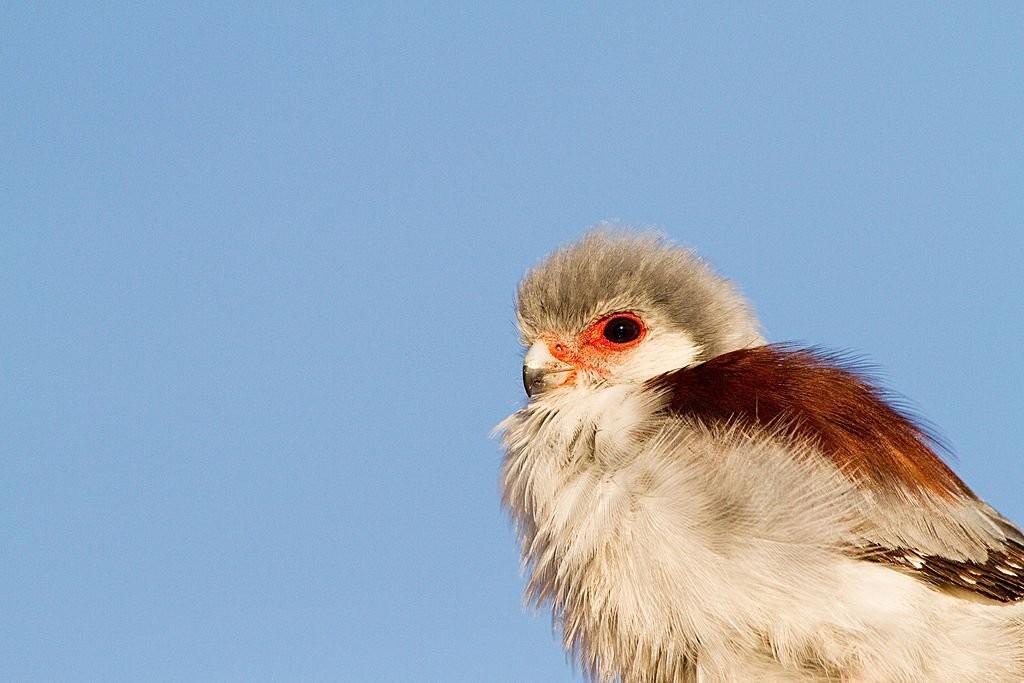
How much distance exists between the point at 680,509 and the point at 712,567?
0.92 feet

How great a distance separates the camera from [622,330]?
21.7 ft

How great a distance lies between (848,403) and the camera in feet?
18.3

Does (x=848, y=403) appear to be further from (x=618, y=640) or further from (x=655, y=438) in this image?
(x=618, y=640)

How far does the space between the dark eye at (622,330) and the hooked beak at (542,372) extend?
29 centimetres

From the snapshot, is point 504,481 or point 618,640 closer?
point 618,640

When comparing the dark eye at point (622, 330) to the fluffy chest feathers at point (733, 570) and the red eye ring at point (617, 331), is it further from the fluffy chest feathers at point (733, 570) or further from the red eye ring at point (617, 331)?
the fluffy chest feathers at point (733, 570)

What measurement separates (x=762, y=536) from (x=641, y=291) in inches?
79.3

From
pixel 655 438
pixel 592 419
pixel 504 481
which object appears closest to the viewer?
pixel 655 438

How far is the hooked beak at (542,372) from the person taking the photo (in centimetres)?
658

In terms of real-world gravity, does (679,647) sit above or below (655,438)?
below

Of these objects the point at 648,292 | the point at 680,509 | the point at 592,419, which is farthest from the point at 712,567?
the point at 648,292

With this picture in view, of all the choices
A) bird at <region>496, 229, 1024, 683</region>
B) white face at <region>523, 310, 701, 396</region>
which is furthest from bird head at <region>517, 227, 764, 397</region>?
bird at <region>496, 229, 1024, 683</region>

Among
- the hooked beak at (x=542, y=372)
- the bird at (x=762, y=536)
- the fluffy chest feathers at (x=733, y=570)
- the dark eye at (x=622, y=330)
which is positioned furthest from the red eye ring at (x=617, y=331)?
the fluffy chest feathers at (x=733, y=570)

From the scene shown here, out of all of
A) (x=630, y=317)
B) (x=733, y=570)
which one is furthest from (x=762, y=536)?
(x=630, y=317)
